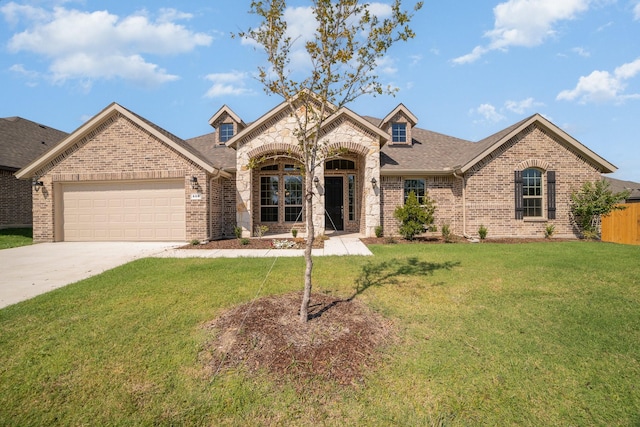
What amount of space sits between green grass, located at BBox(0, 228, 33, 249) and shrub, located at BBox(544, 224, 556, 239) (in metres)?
20.8

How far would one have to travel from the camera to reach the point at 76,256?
30.4 ft

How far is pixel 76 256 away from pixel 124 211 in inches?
147

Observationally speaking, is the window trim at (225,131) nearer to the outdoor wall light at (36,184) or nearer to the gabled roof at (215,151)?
the gabled roof at (215,151)

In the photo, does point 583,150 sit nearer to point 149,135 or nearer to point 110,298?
point 110,298

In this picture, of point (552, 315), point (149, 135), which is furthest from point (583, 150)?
point (149, 135)

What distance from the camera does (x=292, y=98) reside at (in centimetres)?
432

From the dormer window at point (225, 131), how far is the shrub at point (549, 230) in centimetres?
1594

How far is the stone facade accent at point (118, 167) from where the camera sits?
39.8 ft

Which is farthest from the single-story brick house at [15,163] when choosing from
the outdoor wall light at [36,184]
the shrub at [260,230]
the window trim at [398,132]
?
the window trim at [398,132]

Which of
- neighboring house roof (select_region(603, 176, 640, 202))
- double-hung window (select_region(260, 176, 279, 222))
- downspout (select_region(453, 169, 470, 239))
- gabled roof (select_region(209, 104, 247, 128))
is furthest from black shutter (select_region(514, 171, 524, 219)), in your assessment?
neighboring house roof (select_region(603, 176, 640, 202))

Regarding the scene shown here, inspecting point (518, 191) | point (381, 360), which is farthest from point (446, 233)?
point (381, 360)

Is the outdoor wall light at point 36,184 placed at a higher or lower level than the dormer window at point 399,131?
lower

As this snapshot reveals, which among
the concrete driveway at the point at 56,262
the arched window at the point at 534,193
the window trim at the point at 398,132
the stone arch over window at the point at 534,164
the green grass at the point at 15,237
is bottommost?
the concrete driveway at the point at 56,262

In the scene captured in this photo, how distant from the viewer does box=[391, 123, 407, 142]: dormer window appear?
16.5 meters
